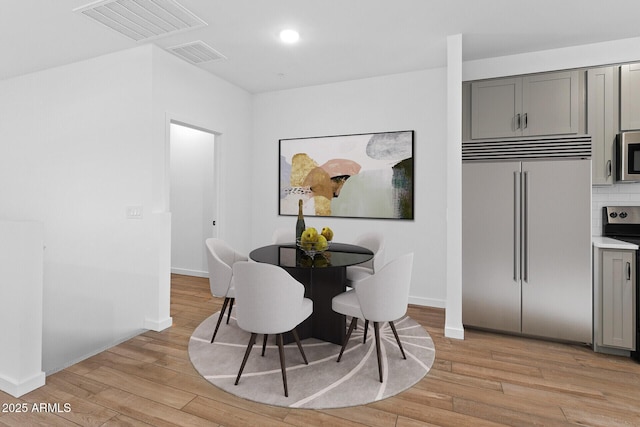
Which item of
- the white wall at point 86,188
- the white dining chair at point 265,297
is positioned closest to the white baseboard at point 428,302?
the white dining chair at point 265,297

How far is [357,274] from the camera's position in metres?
3.10

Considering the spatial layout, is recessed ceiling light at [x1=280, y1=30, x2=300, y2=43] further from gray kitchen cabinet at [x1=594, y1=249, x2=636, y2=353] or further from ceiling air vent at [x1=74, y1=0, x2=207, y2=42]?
gray kitchen cabinet at [x1=594, y1=249, x2=636, y2=353]

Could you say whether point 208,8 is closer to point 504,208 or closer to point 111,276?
point 111,276

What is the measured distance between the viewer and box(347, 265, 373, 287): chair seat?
3011 mm

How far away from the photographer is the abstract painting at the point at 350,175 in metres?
3.93

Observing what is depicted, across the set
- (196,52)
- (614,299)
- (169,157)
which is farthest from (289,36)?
(614,299)

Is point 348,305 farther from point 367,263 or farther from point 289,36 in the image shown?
point 289,36

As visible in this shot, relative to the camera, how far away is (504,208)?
120 inches

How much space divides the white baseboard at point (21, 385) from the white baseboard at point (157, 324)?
0.99 m

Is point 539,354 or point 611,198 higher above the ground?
point 611,198

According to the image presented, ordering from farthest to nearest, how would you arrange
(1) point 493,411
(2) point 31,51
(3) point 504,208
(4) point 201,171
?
(4) point 201,171
(2) point 31,51
(3) point 504,208
(1) point 493,411

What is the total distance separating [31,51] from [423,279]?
4.77 metres

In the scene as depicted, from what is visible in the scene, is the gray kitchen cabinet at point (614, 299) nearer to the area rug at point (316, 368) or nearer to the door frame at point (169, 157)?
the area rug at point (316, 368)

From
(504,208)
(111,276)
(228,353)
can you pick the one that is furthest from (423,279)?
(111,276)
